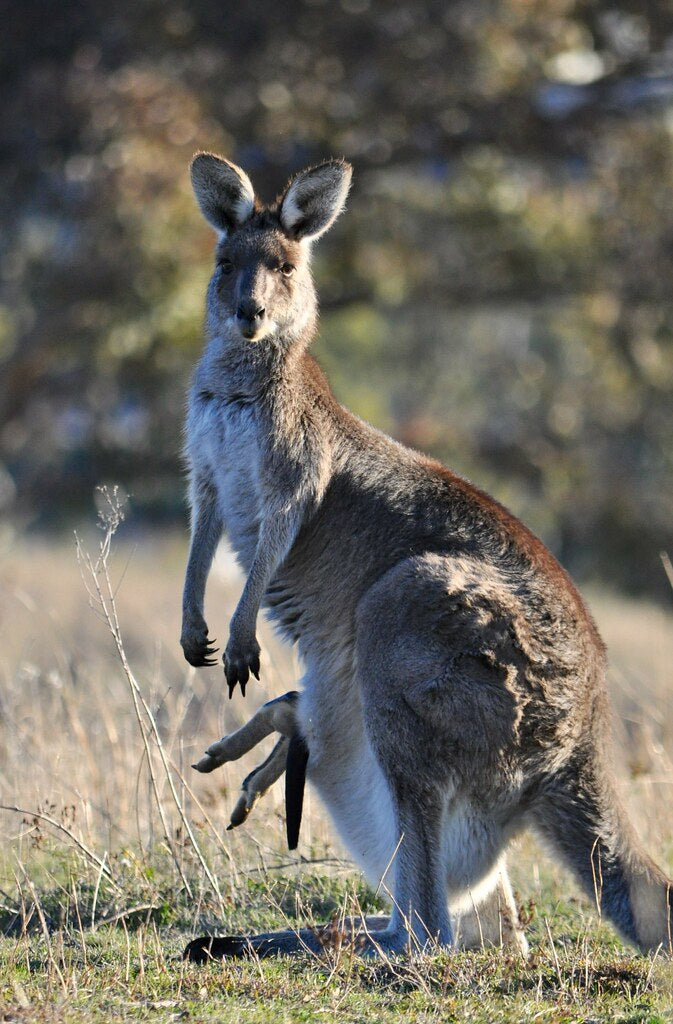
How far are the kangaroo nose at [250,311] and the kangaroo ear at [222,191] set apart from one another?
549 millimetres

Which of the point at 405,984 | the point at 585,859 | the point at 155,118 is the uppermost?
the point at 155,118

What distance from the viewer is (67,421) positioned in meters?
17.6

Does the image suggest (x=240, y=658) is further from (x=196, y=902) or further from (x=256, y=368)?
(x=256, y=368)

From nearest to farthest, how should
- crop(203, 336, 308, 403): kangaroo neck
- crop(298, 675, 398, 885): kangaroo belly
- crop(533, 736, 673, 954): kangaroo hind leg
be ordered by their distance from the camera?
crop(533, 736, 673, 954): kangaroo hind leg, crop(298, 675, 398, 885): kangaroo belly, crop(203, 336, 308, 403): kangaroo neck

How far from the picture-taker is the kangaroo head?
17.0ft

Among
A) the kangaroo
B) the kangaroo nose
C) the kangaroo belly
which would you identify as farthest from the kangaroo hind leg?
the kangaroo nose

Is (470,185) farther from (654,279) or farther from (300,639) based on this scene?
(300,639)

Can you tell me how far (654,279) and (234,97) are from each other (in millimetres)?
5355

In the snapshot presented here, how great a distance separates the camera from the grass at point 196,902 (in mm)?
3861

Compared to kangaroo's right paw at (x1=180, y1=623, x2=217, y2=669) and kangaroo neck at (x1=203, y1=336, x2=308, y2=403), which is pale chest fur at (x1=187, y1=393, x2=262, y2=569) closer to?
kangaroo neck at (x1=203, y1=336, x2=308, y2=403)

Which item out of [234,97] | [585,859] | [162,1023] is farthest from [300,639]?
[234,97]

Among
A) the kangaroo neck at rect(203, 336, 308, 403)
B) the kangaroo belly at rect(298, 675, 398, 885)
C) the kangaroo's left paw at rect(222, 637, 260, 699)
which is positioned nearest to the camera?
the kangaroo belly at rect(298, 675, 398, 885)

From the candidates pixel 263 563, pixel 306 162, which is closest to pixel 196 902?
pixel 263 563

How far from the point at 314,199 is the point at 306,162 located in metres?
10.0
